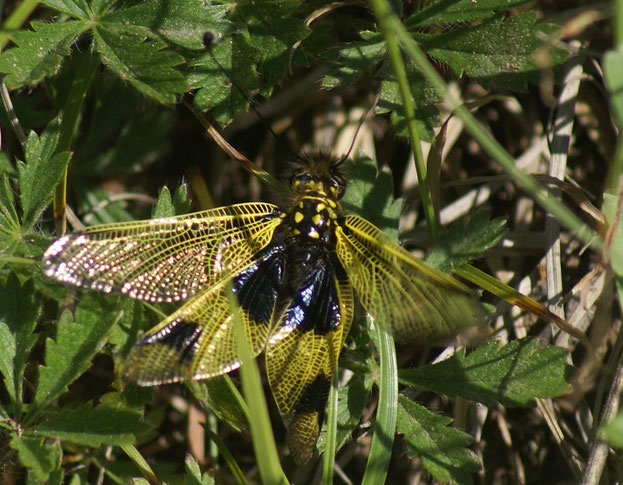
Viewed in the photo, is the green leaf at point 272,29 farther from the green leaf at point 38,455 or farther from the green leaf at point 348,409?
the green leaf at point 38,455

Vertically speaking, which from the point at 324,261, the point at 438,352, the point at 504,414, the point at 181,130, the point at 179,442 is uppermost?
the point at 181,130

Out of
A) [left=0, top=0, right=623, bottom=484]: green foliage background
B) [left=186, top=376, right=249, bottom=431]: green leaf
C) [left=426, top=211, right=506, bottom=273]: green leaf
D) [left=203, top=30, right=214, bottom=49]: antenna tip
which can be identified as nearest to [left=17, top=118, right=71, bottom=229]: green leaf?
[left=0, top=0, right=623, bottom=484]: green foliage background

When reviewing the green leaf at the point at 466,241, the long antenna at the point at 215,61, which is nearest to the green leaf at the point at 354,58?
the long antenna at the point at 215,61

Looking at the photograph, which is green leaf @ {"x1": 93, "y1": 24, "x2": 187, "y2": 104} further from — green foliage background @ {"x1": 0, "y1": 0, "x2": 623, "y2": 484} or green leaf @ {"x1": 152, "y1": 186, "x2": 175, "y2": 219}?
green leaf @ {"x1": 152, "y1": 186, "x2": 175, "y2": 219}

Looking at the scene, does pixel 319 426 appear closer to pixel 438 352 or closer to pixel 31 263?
pixel 438 352

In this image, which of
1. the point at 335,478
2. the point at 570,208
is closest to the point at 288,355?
the point at 335,478

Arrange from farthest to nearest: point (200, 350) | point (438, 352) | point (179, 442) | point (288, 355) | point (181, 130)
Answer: point (181, 130) < point (179, 442) < point (438, 352) < point (288, 355) < point (200, 350)
